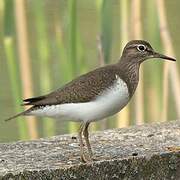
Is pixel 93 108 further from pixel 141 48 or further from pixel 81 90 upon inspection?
pixel 141 48

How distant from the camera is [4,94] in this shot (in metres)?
6.62

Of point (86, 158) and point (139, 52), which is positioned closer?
point (86, 158)

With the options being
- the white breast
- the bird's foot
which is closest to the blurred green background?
the white breast

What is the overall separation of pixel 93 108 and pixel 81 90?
0.42ft

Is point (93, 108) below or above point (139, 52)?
below

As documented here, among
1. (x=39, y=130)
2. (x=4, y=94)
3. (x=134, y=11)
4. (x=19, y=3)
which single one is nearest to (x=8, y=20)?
(x=19, y=3)

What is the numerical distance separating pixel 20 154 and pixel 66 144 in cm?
31

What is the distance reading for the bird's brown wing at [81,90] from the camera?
3.73 m

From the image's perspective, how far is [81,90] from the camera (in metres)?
3.78

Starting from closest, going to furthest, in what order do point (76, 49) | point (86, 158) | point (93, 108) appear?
point (86, 158)
point (93, 108)
point (76, 49)

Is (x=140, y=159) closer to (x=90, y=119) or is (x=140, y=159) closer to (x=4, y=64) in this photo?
(x=90, y=119)

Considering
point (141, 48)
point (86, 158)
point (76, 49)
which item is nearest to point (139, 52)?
point (141, 48)

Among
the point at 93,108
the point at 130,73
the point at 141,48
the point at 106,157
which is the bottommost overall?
the point at 106,157

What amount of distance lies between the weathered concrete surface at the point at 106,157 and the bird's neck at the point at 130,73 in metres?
0.27
